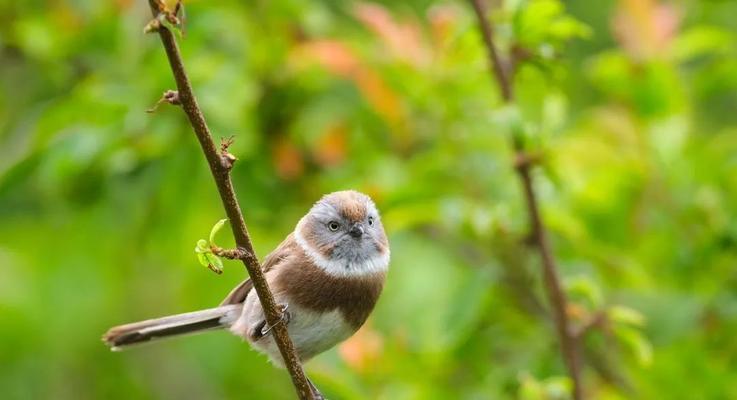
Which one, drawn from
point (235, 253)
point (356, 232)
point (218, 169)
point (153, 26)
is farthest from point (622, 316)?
point (153, 26)

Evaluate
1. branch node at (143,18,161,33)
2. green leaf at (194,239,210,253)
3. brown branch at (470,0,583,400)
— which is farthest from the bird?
branch node at (143,18,161,33)

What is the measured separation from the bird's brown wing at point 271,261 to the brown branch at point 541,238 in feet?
2.93

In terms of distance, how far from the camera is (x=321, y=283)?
3.61 m

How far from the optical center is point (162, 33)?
7.44ft

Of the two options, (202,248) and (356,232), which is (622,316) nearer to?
(356,232)

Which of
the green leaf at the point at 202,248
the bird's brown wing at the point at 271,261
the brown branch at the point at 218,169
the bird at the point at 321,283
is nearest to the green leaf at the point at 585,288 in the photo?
the bird at the point at 321,283

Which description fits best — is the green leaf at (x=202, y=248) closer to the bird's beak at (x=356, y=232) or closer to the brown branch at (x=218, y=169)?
the brown branch at (x=218, y=169)

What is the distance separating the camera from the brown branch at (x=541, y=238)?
3.95m

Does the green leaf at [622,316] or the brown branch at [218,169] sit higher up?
the brown branch at [218,169]

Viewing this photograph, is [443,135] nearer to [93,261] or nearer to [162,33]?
[93,261]

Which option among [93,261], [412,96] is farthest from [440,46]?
Answer: [93,261]

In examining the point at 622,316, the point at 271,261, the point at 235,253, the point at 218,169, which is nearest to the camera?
the point at 218,169

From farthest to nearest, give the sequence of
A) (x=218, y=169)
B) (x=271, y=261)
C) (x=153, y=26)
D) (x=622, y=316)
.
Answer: (x=622, y=316) → (x=271, y=261) → (x=218, y=169) → (x=153, y=26)

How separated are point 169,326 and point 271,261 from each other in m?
0.43
